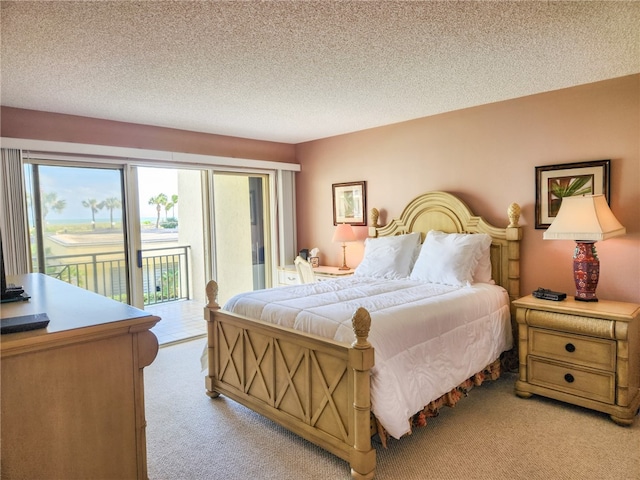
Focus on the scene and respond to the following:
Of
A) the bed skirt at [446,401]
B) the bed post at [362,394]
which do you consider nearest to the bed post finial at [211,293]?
the bed post at [362,394]

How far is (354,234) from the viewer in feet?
16.2

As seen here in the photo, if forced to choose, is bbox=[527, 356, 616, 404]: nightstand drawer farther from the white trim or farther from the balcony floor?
the white trim

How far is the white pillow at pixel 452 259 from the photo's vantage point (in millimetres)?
3461

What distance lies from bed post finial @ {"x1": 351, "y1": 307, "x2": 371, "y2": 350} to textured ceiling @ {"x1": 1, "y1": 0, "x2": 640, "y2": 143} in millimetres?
1500

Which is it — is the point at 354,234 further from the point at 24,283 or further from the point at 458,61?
the point at 24,283

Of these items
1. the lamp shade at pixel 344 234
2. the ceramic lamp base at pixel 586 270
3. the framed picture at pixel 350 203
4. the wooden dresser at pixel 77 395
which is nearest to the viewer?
the wooden dresser at pixel 77 395

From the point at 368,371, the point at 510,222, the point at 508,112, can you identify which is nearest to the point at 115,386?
the point at 368,371

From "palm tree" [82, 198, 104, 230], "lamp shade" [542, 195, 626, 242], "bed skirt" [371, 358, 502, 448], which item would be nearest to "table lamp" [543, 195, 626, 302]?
"lamp shade" [542, 195, 626, 242]

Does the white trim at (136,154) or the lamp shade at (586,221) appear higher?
the white trim at (136,154)

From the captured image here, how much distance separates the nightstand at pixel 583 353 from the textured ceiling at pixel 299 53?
5.54 ft

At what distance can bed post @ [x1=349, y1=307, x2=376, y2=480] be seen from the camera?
6.88 ft

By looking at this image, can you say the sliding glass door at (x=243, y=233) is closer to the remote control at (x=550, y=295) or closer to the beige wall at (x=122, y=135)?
the beige wall at (x=122, y=135)

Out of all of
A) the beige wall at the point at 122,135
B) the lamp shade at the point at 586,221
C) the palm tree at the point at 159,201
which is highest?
the beige wall at the point at 122,135

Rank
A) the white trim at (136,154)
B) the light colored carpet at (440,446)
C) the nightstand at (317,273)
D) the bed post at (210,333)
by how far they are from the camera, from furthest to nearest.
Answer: the nightstand at (317,273)
the white trim at (136,154)
the bed post at (210,333)
the light colored carpet at (440,446)
